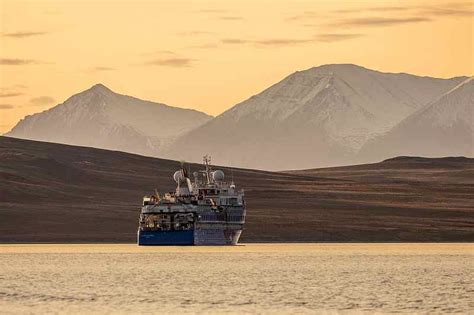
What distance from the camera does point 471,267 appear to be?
498ft

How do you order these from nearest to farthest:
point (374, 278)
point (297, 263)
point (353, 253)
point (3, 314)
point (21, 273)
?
point (3, 314)
point (374, 278)
point (21, 273)
point (297, 263)
point (353, 253)

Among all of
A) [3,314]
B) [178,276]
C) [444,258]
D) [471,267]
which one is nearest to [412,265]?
[471,267]

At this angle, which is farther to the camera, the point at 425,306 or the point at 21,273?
the point at 21,273

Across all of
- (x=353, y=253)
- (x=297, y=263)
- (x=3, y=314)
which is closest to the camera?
(x=3, y=314)

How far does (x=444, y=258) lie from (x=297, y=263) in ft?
74.5

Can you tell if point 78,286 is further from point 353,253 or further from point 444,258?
point 353,253

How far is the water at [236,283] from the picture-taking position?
9675cm

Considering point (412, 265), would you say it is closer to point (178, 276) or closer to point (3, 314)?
point (178, 276)

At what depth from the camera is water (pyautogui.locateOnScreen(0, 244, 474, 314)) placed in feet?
317

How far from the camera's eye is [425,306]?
95.9 m

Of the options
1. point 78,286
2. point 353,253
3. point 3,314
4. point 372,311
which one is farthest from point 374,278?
point 353,253

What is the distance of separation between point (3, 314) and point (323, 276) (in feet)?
159

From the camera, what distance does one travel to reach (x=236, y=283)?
122188 millimetres

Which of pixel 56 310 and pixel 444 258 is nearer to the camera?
pixel 56 310
